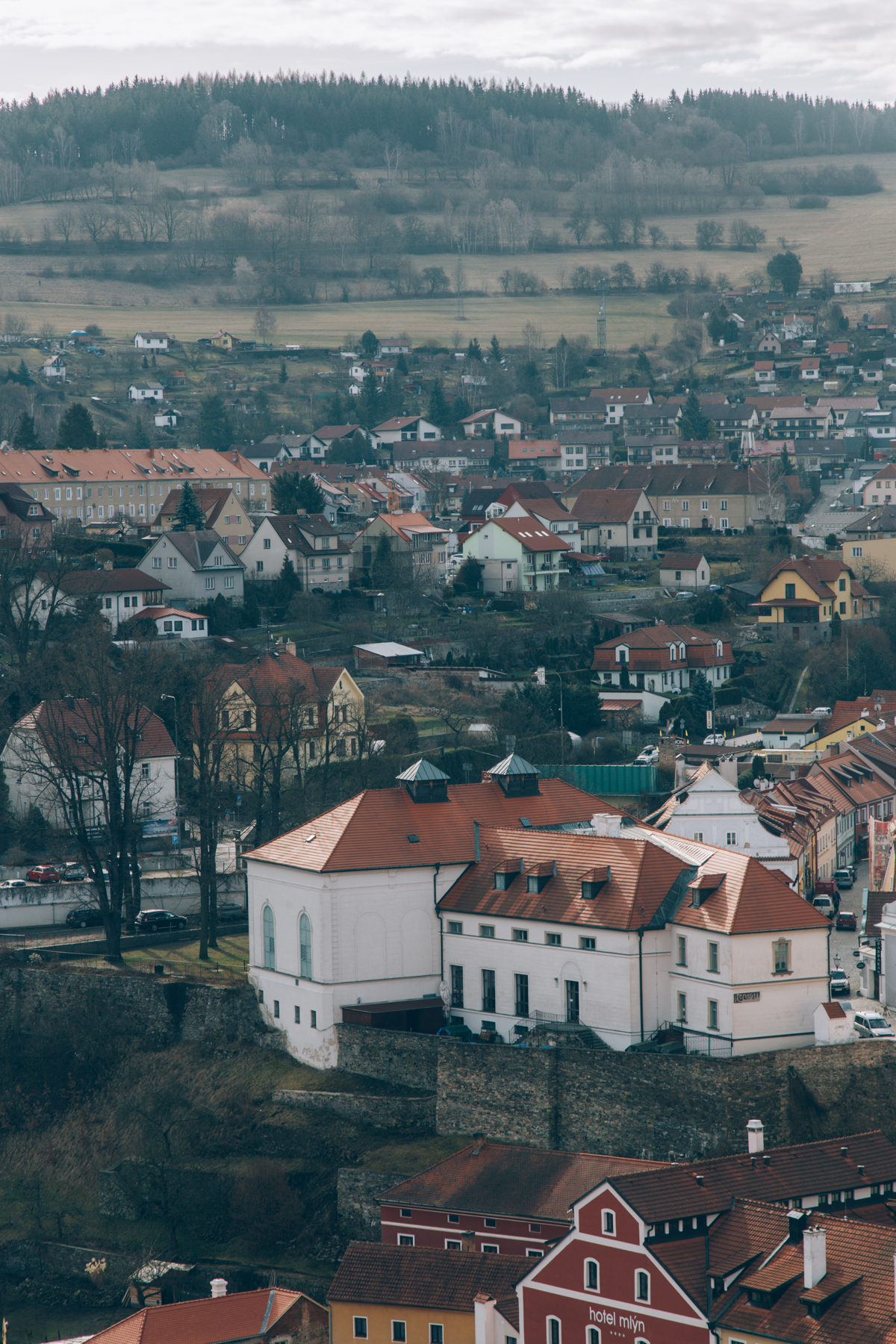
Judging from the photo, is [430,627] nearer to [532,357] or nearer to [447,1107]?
[447,1107]

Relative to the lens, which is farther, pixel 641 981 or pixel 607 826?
pixel 607 826

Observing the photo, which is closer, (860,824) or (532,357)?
(860,824)

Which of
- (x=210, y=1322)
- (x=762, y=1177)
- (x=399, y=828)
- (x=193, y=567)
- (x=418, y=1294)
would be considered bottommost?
(x=210, y=1322)

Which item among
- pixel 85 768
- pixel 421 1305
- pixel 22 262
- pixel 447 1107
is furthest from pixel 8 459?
pixel 22 262

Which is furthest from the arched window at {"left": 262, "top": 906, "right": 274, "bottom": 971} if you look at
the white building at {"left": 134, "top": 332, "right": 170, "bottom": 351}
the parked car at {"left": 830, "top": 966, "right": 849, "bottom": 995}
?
the white building at {"left": 134, "top": 332, "right": 170, "bottom": 351}

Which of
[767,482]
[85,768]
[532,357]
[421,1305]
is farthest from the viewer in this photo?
[532,357]

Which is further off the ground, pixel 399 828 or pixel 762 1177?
pixel 399 828

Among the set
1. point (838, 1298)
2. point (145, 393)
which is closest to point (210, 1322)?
point (838, 1298)

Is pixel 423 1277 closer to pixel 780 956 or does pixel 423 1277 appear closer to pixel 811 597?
pixel 780 956
